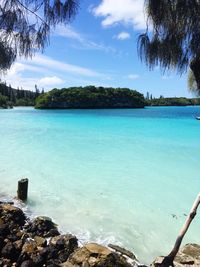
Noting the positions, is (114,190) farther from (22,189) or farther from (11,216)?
(11,216)

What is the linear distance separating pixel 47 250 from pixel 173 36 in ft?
10.4

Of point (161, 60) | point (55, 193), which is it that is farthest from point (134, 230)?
point (161, 60)

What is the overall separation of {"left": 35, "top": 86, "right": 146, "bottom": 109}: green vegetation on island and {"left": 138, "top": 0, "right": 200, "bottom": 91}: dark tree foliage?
91197 millimetres

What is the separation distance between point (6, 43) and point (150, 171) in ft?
27.3

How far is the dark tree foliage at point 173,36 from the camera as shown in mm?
2287

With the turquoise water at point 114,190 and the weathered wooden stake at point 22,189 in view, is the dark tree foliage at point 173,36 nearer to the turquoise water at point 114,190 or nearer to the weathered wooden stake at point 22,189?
the turquoise water at point 114,190

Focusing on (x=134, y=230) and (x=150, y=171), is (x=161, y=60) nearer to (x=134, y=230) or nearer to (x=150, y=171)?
(x=134, y=230)

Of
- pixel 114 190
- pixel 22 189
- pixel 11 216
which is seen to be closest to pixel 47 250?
pixel 11 216

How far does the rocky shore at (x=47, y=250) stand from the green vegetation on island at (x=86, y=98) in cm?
8882

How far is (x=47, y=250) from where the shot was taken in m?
4.05

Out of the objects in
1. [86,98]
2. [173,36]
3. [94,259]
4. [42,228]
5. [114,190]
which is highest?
[86,98]

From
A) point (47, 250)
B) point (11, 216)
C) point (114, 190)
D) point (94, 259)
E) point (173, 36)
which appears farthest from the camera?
point (114, 190)

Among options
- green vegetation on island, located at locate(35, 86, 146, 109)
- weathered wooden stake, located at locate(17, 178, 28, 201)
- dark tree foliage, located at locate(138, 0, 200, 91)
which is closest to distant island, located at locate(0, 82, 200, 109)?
green vegetation on island, located at locate(35, 86, 146, 109)

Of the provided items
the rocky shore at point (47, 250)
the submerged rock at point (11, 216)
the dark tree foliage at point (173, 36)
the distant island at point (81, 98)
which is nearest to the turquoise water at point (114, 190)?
the rocky shore at point (47, 250)
